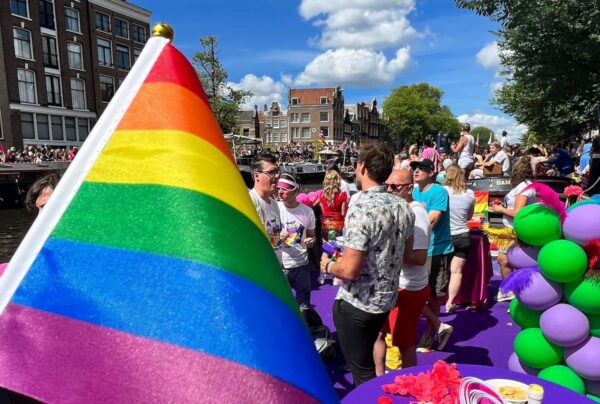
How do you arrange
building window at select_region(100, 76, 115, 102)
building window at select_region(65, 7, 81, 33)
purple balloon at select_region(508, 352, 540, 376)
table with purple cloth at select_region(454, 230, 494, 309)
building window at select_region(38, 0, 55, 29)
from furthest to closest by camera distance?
building window at select_region(100, 76, 115, 102), building window at select_region(65, 7, 81, 33), building window at select_region(38, 0, 55, 29), table with purple cloth at select_region(454, 230, 494, 309), purple balloon at select_region(508, 352, 540, 376)

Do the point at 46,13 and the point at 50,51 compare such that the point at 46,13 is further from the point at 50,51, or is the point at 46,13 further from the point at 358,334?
the point at 358,334

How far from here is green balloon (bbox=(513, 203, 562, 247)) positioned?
2.77 metres

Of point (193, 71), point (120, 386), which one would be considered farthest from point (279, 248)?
point (120, 386)

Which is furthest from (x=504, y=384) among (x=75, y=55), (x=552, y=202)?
(x=75, y=55)

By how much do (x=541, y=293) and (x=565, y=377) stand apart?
53 centimetres

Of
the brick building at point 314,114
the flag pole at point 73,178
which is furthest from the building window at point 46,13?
the brick building at point 314,114

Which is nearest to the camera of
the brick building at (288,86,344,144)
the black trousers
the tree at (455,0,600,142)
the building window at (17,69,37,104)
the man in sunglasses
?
the black trousers

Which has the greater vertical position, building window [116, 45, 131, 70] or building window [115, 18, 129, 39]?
building window [115, 18, 129, 39]

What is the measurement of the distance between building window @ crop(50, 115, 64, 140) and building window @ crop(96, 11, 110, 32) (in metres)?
8.47

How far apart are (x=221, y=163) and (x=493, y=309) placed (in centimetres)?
510

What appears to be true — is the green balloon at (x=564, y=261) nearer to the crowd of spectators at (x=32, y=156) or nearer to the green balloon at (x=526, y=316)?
the green balloon at (x=526, y=316)

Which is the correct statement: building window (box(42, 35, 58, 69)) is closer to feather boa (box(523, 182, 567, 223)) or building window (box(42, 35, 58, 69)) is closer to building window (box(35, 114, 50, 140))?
building window (box(35, 114, 50, 140))

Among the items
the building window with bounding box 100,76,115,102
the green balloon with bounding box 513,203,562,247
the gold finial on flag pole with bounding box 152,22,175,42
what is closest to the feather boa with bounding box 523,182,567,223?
the green balloon with bounding box 513,203,562,247

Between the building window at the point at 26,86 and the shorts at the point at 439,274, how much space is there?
31.9m
